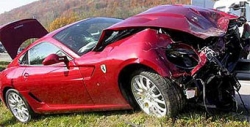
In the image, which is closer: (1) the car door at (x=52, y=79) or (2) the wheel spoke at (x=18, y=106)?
(1) the car door at (x=52, y=79)

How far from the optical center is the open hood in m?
6.34

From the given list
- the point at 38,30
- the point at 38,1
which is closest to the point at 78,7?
the point at 38,1

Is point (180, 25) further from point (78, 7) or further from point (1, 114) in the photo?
point (78, 7)

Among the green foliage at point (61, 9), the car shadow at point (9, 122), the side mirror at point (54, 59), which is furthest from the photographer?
the green foliage at point (61, 9)

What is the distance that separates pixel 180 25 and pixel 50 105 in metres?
2.33

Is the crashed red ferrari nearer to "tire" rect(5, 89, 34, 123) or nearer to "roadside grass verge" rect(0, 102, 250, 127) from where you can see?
"roadside grass verge" rect(0, 102, 250, 127)

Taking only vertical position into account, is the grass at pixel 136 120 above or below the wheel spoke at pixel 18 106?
above

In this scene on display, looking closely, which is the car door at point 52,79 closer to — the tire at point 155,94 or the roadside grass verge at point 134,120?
the roadside grass verge at point 134,120

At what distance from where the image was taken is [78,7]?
70312mm

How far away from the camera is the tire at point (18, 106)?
5.25 meters

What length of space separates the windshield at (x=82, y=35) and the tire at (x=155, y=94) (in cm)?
96

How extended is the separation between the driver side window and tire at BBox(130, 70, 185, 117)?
3.99 feet

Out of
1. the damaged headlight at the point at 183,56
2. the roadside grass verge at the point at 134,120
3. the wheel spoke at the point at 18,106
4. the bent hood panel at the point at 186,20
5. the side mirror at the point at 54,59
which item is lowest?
the wheel spoke at the point at 18,106

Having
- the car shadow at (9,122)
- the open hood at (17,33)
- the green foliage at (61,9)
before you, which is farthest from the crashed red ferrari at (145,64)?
the green foliage at (61,9)
